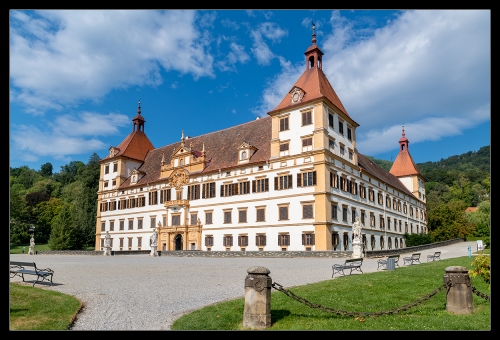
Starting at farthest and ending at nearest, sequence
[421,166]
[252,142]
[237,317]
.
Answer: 1. [421,166]
2. [252,142]
3. [237,317]

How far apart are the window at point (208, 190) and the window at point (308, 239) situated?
11630mm

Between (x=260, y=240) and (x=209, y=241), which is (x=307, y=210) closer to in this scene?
(x=260, y=240)

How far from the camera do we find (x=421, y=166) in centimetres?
9181

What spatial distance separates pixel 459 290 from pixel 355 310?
2.23 meters

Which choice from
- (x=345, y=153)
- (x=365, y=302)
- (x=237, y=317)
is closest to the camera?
(x=237, y=317)

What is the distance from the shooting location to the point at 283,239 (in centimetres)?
3566

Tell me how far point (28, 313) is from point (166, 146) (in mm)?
46686

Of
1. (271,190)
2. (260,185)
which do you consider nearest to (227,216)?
(260,185)

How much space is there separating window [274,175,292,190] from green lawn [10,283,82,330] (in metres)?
26.1

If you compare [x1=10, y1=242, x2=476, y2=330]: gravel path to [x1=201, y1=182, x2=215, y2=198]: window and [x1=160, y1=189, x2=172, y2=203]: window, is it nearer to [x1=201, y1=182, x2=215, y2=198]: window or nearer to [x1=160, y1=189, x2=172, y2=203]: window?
[x1=201, y1=182, x2=215, y2=198]: window

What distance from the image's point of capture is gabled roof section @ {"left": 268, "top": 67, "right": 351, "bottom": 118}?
36219 millimetres

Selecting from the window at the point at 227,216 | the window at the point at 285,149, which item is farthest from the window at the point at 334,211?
the window at the point at 227,216

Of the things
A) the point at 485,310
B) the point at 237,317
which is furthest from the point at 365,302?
the point at 237,317
